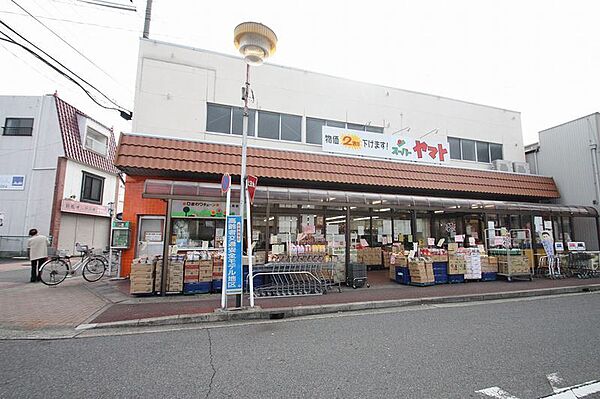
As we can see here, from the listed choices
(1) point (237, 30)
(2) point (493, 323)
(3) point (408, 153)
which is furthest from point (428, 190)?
(1) point (237, 30)

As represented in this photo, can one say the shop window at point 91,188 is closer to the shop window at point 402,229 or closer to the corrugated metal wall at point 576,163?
the shop window at point 402,229

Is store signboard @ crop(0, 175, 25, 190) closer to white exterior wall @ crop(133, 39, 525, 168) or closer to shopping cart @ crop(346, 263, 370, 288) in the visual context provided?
white exterior wall @ crop(133, 39, 525, 168)

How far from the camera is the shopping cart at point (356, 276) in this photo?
10062mm

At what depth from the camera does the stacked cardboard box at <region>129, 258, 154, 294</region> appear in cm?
865

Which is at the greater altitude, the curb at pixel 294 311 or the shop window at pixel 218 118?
the shop window at pixel 218 118

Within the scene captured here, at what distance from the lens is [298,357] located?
4.43m

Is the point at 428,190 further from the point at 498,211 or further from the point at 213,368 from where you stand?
the point at 213,368

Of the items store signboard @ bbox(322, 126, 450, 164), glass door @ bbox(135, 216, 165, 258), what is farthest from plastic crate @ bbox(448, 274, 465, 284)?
glass door @ bbox(135, 216, 165, 258)

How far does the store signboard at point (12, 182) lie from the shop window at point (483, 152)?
1041 inches

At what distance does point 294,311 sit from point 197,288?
359cm

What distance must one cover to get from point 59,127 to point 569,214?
27.6 meters

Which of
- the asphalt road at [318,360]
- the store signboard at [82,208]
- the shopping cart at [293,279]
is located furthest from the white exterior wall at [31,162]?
the asphalt road at [318,360]

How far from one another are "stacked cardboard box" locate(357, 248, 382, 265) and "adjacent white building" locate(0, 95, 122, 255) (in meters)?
13.7

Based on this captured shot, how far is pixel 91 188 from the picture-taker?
69.2 feet
